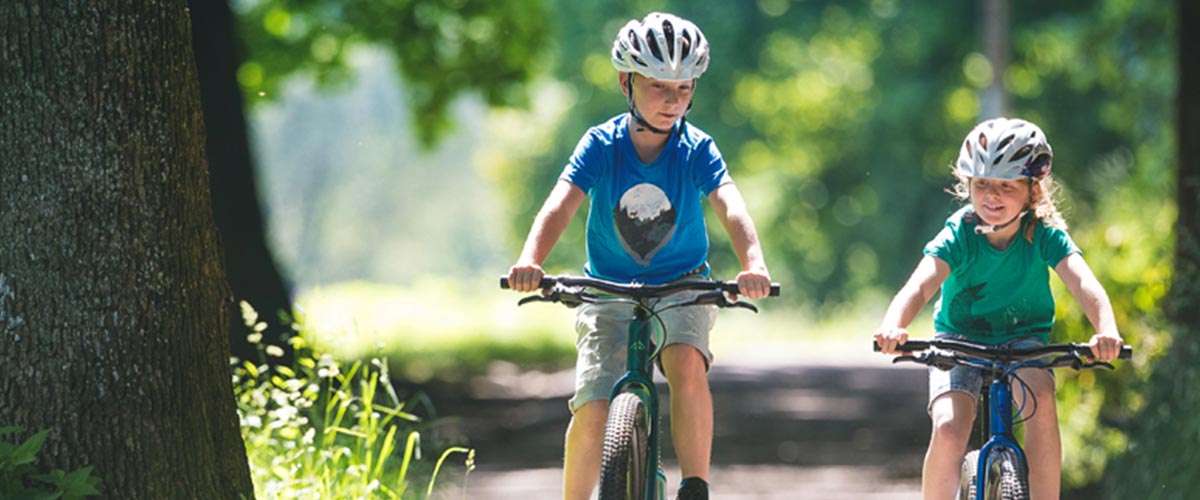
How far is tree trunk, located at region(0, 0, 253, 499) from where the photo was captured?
17.3 ft

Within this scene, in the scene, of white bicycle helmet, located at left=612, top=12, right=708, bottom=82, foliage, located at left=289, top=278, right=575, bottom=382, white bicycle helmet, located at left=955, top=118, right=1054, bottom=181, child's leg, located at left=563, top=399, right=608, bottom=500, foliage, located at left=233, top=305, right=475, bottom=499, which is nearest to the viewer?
white bicycle helmet, located at left=955, top=118, right=1054, bottom=181

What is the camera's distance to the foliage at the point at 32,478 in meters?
4.94

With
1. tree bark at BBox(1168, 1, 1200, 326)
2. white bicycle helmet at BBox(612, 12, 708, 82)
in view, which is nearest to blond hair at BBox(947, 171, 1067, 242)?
white bicycle helmet at BBox(612, 12, 708, 82)

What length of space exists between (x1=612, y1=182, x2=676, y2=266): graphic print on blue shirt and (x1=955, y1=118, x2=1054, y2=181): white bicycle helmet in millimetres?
992

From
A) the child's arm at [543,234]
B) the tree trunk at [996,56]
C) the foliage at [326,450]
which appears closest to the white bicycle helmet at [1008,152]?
the child's arm at [543,234]

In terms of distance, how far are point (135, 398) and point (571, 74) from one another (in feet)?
115

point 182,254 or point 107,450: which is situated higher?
point 182,254

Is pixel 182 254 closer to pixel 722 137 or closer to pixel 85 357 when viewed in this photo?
pixel 85 357

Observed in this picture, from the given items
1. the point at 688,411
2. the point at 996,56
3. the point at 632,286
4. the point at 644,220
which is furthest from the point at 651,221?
the point at 996,56

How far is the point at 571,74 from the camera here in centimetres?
3997

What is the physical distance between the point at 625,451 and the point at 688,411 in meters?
0.49

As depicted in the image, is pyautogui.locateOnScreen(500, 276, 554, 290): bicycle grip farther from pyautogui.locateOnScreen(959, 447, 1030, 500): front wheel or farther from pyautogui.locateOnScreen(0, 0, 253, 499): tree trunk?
pyautogui.locateOnScreen(959, 447, 1030, 500): front wheel

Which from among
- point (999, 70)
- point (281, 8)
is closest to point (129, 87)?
point (281, 8)

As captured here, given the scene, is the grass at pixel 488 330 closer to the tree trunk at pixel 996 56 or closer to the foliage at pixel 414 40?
the foliage at pixel 414 40
